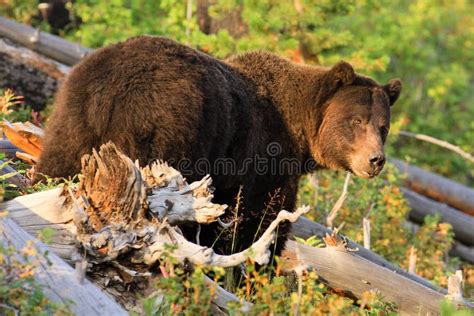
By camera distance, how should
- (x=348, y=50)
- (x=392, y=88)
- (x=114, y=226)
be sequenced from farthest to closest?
(x=348, y=50) < (x=392, y=88) < (x=114, y=226)

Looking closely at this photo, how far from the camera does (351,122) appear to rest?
823 cm

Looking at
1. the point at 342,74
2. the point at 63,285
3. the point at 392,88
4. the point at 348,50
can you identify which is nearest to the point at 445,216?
the point at 348,50

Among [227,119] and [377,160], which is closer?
[227,119]

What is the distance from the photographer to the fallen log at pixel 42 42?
1243cm

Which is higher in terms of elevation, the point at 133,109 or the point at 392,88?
the point at 133,109

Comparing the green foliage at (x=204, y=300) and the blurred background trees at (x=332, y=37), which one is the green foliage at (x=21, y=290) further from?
the blurred background trees at (x=332, y=37)

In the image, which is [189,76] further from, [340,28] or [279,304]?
[340,28]

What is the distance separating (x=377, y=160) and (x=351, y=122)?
49cm

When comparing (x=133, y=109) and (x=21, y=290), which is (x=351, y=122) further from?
(x=21, y=290)

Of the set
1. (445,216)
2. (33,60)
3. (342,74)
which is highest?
(342,74)

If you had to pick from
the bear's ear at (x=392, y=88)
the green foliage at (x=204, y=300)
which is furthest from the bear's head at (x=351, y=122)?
the green foliage at (x=204, y=300)

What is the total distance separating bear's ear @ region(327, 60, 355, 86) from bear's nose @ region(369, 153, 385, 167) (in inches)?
32.8

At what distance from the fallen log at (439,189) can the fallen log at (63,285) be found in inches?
416

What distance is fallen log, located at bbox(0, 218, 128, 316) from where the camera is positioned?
182 inches
